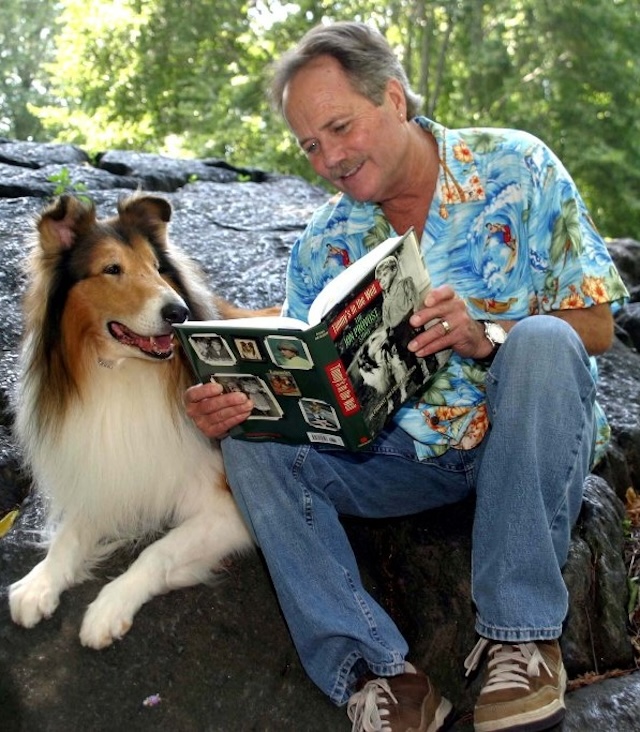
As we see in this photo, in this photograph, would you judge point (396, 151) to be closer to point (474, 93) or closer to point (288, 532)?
point (288, 532)

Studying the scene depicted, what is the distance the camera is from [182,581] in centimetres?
214

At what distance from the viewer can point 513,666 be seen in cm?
169

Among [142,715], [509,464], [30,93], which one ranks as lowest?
[30,93]

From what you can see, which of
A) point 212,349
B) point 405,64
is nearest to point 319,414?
point 212,349

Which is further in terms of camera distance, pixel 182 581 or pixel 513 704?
pixel 182 581

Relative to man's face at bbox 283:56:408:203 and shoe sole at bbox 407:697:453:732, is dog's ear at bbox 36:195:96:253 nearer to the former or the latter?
man's face at bbox 283:56:408:203

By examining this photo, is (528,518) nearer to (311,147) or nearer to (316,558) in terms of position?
(316,558)

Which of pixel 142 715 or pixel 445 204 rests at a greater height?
pixel 445 204

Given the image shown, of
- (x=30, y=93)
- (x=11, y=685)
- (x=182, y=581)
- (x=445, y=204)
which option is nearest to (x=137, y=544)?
(x=182, y=581)

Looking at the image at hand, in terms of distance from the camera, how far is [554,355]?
1.68 metres

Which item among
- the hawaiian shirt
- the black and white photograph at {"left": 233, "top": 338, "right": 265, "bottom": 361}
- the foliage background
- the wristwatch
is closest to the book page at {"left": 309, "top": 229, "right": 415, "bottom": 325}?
Result: the black and white photograph at {"left": 233, "top": 338, "right": 265, "bottom": 361}

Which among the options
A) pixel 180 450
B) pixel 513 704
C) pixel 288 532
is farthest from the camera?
pixel 180 450

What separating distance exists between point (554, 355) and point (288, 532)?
70 cm

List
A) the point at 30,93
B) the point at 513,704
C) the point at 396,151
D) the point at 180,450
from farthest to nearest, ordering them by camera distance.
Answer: the point at 30,93 → the point at 180,450 → the point at 396,151 → the point at 513,704
